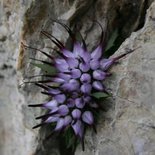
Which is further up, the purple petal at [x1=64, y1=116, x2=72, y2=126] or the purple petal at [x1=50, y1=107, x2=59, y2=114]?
the purple petal at [x1=50, y1=107, x2=59, y2=114]

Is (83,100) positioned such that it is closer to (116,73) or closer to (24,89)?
(116,73)

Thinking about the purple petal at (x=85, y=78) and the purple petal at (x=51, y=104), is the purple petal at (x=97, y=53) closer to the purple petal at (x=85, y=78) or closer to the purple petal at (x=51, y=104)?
the purple petal at (x=85, y=78)

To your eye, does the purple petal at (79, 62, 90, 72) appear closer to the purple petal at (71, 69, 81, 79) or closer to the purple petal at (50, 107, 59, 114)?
the purple petal at (71, 69, 81, 79)

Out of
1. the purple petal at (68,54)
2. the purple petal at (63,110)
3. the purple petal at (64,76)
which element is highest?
the purple petal at (68,54)

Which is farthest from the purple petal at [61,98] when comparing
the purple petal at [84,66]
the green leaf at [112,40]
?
the green leaf at [112,40]

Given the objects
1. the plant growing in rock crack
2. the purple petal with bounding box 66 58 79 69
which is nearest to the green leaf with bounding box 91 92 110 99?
the plant growing in rock crack

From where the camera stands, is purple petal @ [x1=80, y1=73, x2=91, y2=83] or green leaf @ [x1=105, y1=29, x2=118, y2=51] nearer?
purple petal @ [x1=80, y1=73, x2=91, y2=83]
